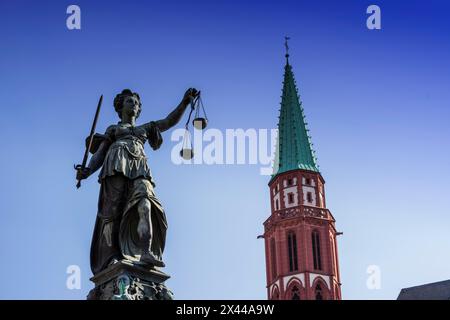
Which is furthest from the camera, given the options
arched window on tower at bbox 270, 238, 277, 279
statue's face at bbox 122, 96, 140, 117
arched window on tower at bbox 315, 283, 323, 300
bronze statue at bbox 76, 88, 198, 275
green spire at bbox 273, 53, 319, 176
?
arched window on tower at bbox 270, 238, 277, 279

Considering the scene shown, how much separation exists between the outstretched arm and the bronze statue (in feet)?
0.04

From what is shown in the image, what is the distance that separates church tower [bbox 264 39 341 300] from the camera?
12006 centimetres

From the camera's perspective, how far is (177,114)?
12484 mm

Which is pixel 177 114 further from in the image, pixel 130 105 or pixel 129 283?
pixel 129 283

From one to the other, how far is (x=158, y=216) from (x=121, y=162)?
84 centimetres

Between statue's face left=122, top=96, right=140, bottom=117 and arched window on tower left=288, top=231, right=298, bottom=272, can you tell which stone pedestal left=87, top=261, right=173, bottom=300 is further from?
arched window on tower left=288, top=231, right=298, bottom=272

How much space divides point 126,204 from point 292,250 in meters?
113

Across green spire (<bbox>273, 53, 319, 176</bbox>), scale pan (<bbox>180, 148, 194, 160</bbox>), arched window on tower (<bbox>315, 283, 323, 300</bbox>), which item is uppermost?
green spire (<bbox>273, 53, 319, 176</bbox>)

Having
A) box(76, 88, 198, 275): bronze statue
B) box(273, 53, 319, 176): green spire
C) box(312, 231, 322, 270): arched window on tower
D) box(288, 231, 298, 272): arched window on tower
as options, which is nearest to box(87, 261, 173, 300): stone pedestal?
box(76, 88, 198, 275): bronze statue

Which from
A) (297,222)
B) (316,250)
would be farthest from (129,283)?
(316,250)

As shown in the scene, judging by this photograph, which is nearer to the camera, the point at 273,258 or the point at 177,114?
the point at 177,114

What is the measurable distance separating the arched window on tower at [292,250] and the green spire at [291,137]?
896 centimetres
